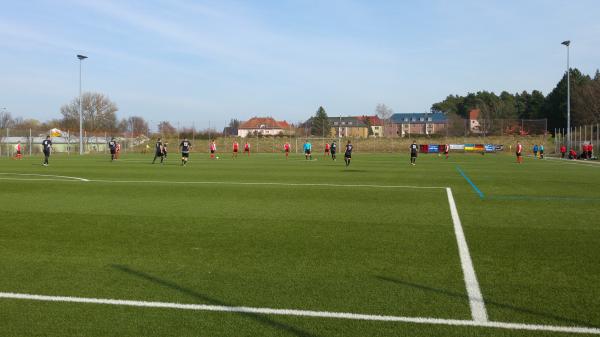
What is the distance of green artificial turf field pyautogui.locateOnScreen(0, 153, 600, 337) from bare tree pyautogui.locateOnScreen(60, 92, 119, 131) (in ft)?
291

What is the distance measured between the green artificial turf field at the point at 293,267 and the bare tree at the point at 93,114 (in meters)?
88.7

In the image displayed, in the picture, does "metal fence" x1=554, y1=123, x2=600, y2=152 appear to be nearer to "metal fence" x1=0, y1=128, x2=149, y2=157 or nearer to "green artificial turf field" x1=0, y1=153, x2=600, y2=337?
"green artificial turf field" x1=0, y1=153, x2=600, y2=337

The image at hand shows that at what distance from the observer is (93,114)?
94.6m

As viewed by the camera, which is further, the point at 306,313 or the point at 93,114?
the point at 93,114

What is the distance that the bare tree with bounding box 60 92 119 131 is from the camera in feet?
307

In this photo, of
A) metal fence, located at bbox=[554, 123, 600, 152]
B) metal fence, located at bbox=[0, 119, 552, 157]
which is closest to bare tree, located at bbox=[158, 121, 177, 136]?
metal fence, located at bbox=[0, 119, 552, 157]

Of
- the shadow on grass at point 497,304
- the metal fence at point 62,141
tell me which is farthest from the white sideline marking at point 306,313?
the metal fence at point 62,141

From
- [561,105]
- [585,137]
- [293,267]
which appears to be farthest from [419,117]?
[293,267]

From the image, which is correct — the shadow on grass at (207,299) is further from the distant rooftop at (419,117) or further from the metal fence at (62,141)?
the distant rooftop at (419,117)

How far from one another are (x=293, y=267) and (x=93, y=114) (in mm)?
97473

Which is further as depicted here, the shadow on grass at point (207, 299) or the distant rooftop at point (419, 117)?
the distant rooftop at point (419, 117)

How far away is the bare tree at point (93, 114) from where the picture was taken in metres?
93.6

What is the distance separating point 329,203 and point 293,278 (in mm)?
6723

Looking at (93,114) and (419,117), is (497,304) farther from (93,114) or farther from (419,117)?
(419,117)
